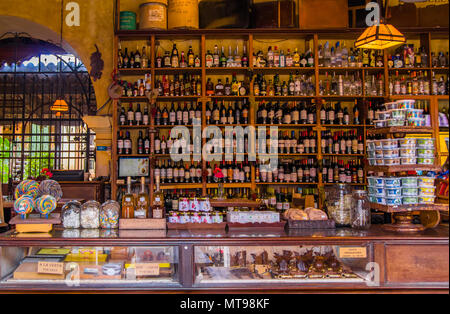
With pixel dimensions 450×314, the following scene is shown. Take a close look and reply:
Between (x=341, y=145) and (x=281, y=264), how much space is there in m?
3.05

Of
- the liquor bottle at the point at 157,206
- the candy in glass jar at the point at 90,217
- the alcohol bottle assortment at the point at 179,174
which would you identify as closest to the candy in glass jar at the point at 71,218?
the candy in glass jar at the point at 90,217

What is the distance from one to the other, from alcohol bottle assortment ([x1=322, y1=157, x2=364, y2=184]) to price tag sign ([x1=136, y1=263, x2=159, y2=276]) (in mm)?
3261

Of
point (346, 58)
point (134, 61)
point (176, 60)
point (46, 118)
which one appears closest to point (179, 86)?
point (176, 60)

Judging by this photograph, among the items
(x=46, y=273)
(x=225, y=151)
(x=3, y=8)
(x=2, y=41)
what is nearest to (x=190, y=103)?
(x=225, y=151)

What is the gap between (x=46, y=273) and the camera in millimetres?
2057

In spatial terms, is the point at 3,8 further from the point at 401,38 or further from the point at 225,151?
the point at 401,38

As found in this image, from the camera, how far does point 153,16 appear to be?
4816 mm

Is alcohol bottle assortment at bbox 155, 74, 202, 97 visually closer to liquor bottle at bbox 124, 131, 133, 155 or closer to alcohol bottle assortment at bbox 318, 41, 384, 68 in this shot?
liquor bottle at bbox 124, 131, 133, 155

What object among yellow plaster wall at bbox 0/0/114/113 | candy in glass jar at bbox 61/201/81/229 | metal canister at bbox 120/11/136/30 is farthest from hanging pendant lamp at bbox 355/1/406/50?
yellow plaster wall at bbox 0/0/114/113

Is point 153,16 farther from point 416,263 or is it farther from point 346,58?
point 416,263
